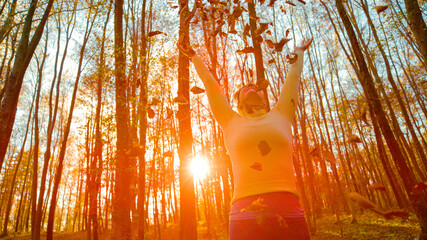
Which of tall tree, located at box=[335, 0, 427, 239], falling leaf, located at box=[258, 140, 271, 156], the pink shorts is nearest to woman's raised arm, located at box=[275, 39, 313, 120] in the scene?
falling leaf, located at box=[258, 140, 271, 156]

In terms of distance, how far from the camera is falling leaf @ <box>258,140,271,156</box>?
1.20m

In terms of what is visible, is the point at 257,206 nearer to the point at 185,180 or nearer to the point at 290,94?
the point at 290,94

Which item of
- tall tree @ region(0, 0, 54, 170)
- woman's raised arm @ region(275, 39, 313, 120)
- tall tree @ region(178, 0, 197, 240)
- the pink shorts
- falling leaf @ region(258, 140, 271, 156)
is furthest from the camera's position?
tall tree @ region(178, 0, 197, 240)

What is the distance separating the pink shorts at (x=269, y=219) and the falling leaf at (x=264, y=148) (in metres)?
0.19

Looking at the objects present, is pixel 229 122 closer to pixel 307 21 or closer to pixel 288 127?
pixel 288 127

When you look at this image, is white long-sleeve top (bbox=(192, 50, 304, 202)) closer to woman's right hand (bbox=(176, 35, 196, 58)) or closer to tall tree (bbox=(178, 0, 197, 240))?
woman's right hand (bbox=(176, 35, 196, 58))

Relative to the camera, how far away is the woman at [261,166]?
1093mm

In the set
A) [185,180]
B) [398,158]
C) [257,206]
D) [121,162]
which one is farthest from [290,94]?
[185,180]

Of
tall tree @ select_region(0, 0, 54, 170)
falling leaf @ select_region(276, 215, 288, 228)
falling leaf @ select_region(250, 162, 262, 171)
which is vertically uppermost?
tall tree @ select_region(0, 0, 54, 170)

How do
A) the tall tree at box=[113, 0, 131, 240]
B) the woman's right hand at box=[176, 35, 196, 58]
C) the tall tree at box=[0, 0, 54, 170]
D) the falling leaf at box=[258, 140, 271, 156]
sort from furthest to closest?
the tall tree at box=[113, 0, 131, 240], the tall tree at box=[0, 0, 54, 170], the woman's right hand at box=[176, 35, 196, 58], the falling leaf at box=[258, 140, 271, 156]

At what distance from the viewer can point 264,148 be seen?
1207 millimetres

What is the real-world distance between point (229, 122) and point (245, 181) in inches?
13.5

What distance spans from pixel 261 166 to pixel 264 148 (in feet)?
0.30

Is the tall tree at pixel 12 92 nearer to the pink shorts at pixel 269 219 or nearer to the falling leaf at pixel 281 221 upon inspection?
the pink shorts at pixel 269 219
